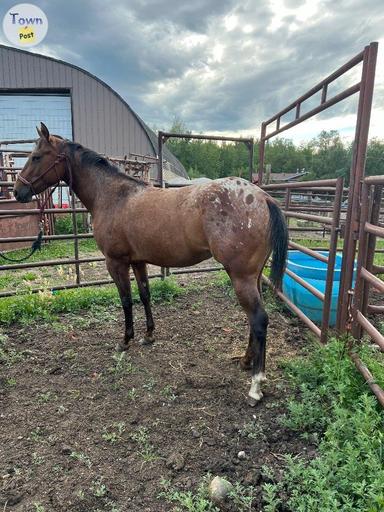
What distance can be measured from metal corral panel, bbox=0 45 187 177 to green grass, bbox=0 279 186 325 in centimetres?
1114

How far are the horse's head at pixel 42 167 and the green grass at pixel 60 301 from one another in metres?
1.33

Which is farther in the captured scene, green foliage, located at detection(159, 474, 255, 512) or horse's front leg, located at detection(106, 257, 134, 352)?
horse's front leg, located at detection(106, 257, 134, 352)

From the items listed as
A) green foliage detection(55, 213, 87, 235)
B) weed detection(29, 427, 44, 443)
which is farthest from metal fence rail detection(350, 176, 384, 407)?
green foliage detection(55, 213, 87, 235)

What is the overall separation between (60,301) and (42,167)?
1.65 meters

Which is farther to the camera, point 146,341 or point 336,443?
point 146,341

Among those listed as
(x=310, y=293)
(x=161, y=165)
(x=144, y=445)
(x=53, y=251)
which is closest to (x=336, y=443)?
(x=144, y=445)

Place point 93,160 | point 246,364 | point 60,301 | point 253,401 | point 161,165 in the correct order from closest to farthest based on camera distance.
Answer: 1. point 253,401
2. point 246,364
3. point 93,160
4. point 60,301
5. point 161,165

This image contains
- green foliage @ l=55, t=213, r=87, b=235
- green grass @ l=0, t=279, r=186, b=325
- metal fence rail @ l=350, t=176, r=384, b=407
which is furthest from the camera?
green foliage @ l=55, t=213, r=87, b=235

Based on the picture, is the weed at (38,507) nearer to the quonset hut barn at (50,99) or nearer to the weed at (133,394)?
the weed at (133,394)

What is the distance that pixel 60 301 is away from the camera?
4.01 m

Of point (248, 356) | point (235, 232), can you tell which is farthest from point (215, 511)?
point (235, 232)

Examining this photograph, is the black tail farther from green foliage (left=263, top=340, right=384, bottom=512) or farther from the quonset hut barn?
the quonset hut barn

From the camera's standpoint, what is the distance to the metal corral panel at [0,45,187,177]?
1298 cm

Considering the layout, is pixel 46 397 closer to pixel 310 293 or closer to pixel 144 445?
pixel 144 445
